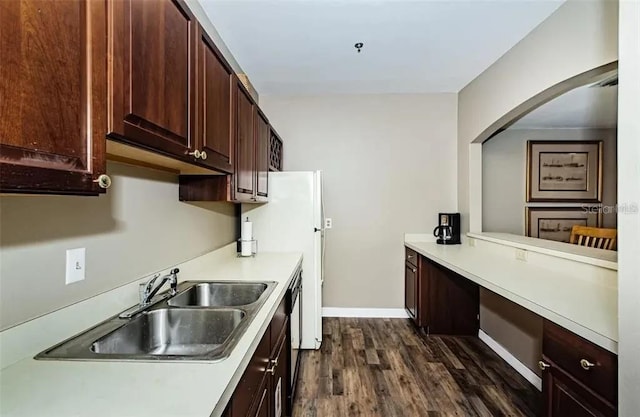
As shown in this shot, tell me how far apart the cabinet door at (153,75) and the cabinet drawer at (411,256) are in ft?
9.03

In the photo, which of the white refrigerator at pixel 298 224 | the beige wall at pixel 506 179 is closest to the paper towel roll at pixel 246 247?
the white refrigerator at pixel 298 224

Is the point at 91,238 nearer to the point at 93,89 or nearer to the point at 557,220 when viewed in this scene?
the point at 93,89

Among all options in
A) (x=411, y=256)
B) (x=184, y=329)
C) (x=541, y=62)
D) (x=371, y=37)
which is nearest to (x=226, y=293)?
(x=184, y=329)

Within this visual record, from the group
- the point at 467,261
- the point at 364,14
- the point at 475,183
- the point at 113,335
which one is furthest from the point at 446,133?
the point at 113,335

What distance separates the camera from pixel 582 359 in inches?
50.3

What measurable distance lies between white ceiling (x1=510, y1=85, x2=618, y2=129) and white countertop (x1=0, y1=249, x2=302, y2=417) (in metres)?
3.53

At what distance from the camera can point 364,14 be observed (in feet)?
7.39

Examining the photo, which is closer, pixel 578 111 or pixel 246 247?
pixel 246 247

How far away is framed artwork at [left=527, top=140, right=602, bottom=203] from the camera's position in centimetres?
398

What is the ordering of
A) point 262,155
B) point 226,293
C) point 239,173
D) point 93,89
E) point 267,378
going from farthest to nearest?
point 262,155, point 239,173, point 226,293, point 267,378, point 93,89

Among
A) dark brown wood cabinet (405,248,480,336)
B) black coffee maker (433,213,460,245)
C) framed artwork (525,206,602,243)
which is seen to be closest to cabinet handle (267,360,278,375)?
dark brown wood cabinet (405,248,480,336)

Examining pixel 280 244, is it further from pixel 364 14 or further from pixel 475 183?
pixel 475 183

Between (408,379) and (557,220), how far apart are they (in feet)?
9.86

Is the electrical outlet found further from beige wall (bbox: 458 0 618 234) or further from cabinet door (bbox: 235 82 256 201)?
beige wall (bbox: 458 0 618 234)
